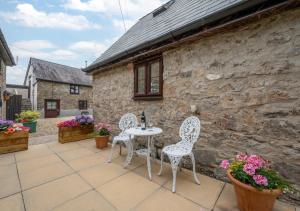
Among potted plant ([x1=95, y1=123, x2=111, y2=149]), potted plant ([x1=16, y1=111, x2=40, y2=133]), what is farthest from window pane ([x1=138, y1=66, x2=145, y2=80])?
potted plant ([x1=16, y1=111, x2=40, y2=133])

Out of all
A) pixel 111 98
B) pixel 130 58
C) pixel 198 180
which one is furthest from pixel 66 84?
pixel 198 180

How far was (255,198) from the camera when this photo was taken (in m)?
1.63

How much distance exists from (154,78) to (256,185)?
2778mm

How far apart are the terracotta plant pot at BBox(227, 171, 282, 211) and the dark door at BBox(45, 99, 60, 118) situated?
17.5 m

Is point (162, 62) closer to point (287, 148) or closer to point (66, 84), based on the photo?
point (287, 148)

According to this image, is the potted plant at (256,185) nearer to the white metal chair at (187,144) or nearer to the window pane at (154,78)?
the white metal chair at (187,144)

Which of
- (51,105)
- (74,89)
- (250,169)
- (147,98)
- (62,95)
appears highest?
(74,89)

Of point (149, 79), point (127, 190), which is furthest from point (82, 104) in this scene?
point (127, 190)

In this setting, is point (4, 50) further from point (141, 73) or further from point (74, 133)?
point (141, 73)

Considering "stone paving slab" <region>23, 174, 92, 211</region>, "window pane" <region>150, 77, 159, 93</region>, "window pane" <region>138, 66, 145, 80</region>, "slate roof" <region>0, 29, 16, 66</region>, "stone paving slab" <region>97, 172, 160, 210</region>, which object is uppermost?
"slate roof" <region>0, 29, 16, 66</region>

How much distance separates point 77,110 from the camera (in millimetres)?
17594

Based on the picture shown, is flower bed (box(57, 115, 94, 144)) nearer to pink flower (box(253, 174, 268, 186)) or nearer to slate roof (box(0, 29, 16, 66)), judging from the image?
slate roof (box(0, 29, 16, 66))

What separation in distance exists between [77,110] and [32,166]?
1582cm

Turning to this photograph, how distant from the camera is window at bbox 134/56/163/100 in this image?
11.5 feet
